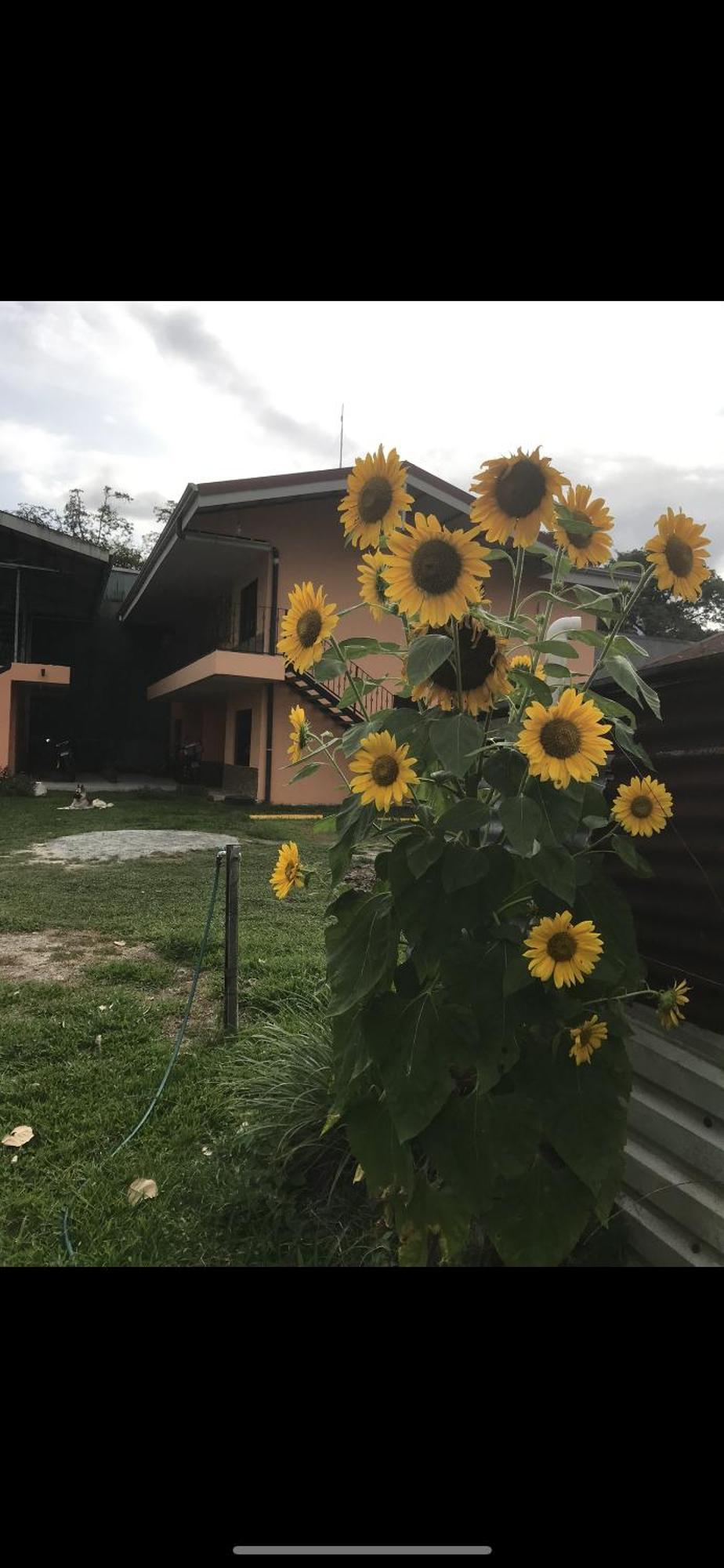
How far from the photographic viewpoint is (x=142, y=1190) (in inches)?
56.4

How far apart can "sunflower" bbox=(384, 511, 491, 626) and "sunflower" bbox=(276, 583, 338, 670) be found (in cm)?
11

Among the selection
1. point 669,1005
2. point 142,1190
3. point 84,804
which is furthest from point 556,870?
point 84,804

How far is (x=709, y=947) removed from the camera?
1.09m

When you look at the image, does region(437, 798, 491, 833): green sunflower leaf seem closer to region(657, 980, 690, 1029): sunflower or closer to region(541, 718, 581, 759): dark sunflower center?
region(541, 718, 581, 759): dark sunflower center

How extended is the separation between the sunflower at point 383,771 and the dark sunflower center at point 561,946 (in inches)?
8.4

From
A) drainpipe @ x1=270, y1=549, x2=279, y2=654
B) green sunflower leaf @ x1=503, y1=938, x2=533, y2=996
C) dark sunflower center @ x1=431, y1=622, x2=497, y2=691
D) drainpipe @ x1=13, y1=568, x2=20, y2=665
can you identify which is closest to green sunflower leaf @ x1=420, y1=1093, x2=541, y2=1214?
green sunflower leaf @ x1=503, y1=938, x2=533, y2=996

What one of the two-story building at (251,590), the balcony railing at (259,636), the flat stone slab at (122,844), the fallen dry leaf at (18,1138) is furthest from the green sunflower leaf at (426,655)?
the balcony railing at (259,636)

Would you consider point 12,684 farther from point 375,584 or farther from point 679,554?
point 679,554

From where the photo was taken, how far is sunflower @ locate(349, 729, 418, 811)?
803mm

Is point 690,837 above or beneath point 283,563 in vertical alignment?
beneath

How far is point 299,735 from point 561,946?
0.43 m

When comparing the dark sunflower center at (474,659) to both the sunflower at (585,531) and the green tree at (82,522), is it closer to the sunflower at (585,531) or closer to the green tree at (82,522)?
the sunflower at (585,531)

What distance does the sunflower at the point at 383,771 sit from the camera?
0.80 m
